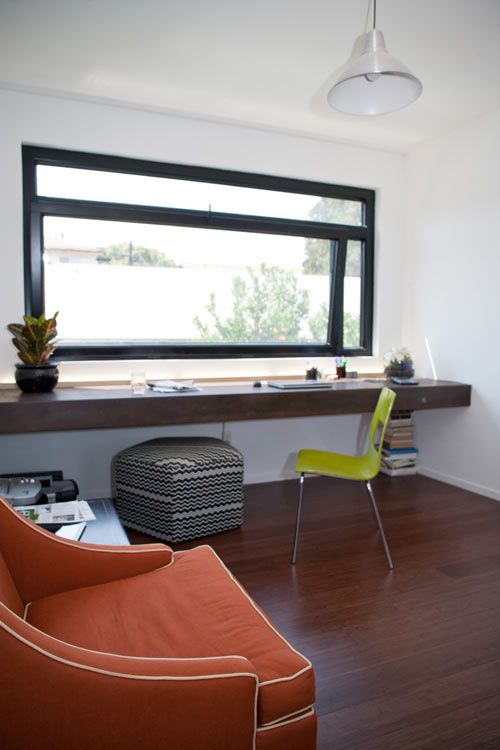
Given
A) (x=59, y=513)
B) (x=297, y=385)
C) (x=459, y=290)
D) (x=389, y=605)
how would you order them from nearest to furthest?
1. (x=59, y=513)
2. (x=389, y=605)
3. (x=297, y=385)
4. (x=459, y=290)

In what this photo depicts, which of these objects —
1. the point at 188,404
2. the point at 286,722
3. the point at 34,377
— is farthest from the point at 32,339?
the point at 286,722

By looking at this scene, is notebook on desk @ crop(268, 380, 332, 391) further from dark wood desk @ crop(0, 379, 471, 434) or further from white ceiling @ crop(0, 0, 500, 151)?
white ceiling @ crop(0, 0, 500, 151)

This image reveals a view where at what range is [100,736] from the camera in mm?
1053

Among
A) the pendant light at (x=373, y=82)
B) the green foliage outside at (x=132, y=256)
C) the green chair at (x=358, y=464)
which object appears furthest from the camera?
the green foliage outside at (x=132, y=256)

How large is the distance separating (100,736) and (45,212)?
322cm

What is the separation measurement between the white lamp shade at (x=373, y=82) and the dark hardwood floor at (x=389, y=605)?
85.9 inches

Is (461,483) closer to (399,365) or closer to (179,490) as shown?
(399,365)

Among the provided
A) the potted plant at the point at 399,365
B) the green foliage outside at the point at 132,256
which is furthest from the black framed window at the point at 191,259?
the potted plant at the point at 399,365

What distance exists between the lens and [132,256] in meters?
3.86

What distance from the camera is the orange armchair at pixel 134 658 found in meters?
1.03

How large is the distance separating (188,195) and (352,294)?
1569mm

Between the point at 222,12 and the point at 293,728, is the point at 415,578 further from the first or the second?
the point at 222,12

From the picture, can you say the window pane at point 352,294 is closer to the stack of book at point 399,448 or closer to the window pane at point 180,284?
the window pane at point 180,284

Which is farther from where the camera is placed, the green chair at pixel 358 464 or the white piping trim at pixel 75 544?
the green chair at pixel 358 464
